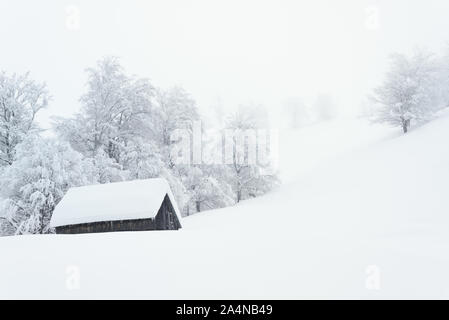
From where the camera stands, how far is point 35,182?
51.3ft

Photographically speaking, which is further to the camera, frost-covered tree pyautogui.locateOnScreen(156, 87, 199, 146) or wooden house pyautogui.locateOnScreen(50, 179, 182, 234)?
frost-covered tree pyautogui.locateOnScreen(156, 87, 199, 146)

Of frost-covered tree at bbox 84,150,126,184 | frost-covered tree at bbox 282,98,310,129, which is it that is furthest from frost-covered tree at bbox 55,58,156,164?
frost-covered tree at bbox 282,98,310,129

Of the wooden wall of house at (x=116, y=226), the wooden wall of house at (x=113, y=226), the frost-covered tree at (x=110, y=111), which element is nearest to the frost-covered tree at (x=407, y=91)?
the frost-covered tree at (x=110, y=111)

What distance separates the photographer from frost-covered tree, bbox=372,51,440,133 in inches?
1208

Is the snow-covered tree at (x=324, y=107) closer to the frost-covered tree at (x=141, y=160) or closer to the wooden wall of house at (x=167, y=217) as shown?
the frost-covered tree at (x=141, y=160)

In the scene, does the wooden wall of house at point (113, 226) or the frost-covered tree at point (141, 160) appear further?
the frost-covered tree at point (141, 160)

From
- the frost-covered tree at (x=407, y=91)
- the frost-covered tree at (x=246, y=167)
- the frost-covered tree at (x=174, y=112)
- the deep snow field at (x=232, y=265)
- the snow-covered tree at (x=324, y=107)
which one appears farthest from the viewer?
the snow-covered tree at (x=324, y=107)

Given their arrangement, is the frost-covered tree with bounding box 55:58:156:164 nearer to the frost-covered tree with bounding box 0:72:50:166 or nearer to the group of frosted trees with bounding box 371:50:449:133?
the frost-covered tree with bounding box 0:72:50:166

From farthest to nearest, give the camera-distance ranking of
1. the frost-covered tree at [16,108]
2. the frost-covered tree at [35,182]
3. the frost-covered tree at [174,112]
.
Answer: the frost-covered tree at [174,112], the frost-covered tree at [16,108], the frost-covered tree at [35,182]

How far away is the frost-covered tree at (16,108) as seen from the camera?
18391 mm

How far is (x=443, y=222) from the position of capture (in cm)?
1266

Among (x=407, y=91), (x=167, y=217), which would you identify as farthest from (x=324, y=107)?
(x=167, y=217)

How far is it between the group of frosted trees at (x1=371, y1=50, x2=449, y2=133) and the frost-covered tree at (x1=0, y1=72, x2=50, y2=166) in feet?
96.8
